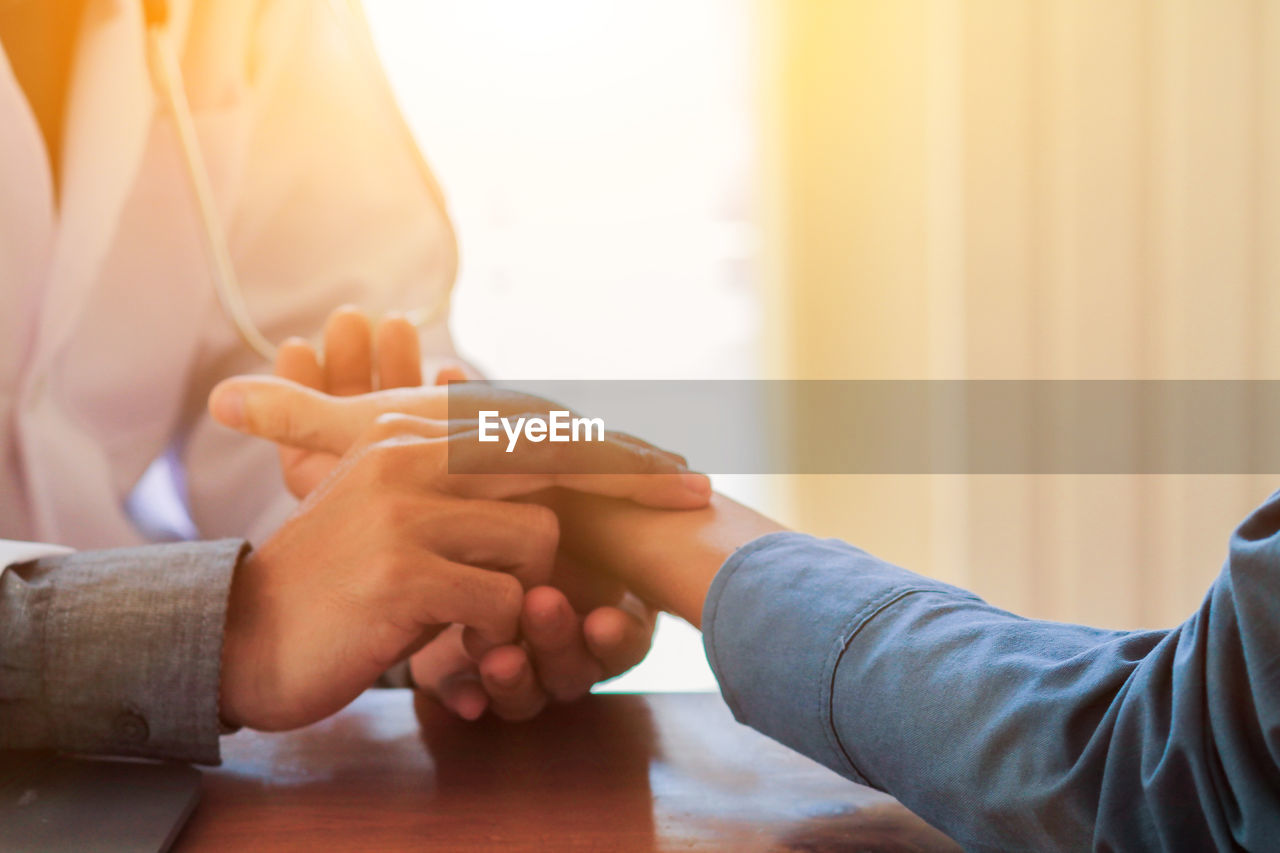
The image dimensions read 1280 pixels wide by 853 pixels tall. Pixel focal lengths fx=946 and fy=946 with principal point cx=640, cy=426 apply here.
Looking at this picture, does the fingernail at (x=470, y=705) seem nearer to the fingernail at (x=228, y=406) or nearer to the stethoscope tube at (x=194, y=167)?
the fingernail at (x=228, y=406)

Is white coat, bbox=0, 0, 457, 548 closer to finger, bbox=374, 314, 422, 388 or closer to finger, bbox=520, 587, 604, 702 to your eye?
finger, bbox=374, 314, 422, 388

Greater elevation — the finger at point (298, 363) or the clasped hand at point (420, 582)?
the finger at point (298, 363)

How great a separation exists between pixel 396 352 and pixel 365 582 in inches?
10.9

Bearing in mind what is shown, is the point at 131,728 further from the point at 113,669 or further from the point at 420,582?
the point at 420,582

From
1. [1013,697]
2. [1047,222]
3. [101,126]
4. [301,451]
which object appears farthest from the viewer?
[1047,222]

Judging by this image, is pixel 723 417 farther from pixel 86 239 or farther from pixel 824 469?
pixel 86 239

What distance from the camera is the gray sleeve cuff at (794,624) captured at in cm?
37

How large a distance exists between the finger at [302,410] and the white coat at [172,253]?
272mm

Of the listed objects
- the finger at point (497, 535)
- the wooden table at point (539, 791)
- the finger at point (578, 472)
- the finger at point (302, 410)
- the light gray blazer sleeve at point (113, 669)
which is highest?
the finger at point (302, 410)

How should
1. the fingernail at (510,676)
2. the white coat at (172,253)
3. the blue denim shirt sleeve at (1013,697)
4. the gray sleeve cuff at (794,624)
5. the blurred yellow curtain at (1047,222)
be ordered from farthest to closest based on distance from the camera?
the blurred yellow curtain at (1047,222) → the white coat at (172,253) → the fingernail at (510,676) → the gray sleeve cuff at (794,624) → the blue denim shirt sleeve at (1013,697)

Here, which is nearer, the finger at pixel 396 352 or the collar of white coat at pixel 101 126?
the finger at pixel 396 352

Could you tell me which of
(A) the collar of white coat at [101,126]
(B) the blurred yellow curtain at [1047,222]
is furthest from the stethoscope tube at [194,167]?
(B) the blurred yellow curtain at [1047,222]

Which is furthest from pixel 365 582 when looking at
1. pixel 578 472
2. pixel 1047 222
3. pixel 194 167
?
pixel 1047 222

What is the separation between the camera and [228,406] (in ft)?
1.85
